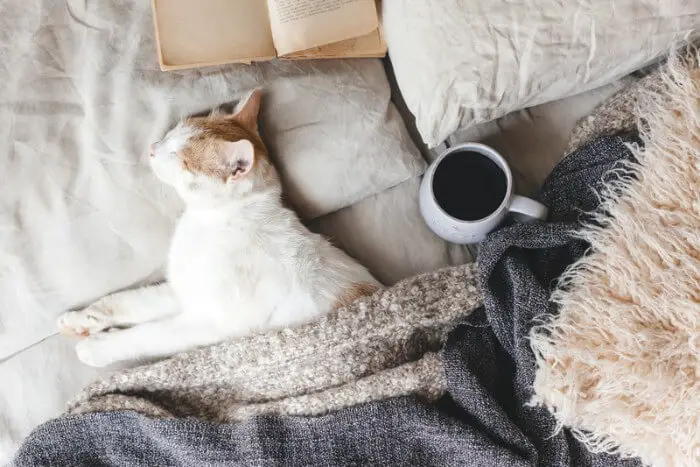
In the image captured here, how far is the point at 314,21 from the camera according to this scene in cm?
86

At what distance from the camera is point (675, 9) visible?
0.74 metres

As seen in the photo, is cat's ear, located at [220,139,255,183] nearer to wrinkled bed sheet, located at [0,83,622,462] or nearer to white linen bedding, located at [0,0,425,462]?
white linen bedding, located at [0,0,425,462]

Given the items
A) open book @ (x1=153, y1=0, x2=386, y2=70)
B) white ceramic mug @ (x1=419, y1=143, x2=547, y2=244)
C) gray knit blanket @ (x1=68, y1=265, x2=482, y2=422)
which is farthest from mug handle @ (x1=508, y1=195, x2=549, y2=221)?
open book @ (x1=153, y1=0, x2=386, y2=70)

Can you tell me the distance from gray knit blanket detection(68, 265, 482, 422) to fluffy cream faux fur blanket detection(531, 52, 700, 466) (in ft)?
0.52

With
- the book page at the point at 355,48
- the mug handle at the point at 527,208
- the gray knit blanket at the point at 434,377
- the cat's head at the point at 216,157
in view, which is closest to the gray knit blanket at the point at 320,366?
the gray knit blanket at the point at 434,377

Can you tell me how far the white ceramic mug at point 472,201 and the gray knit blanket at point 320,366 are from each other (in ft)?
0.20

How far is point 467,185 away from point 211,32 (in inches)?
18.3

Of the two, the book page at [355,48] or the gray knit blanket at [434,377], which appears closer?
the gray knit blanket at [434,377]

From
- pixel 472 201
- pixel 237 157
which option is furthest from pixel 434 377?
Result: pixel 237 157

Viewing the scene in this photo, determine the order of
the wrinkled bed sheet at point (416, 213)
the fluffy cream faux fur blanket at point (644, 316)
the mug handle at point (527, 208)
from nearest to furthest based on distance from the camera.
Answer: the fluffy cream faux fur blanket at point (644, 316) < the mug handle at point (527, 208) < the wrinkled bed sheet at point (416, 213)

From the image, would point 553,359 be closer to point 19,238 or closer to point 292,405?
point 292,405

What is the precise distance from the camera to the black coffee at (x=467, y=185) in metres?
0.85

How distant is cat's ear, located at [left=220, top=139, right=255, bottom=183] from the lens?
32.9 inches

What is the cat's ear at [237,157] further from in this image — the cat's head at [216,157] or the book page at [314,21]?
the book page at [314,21]
